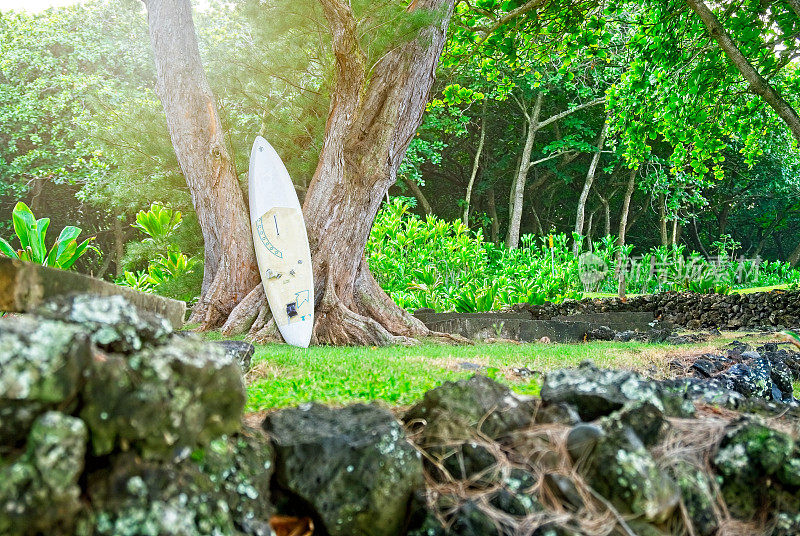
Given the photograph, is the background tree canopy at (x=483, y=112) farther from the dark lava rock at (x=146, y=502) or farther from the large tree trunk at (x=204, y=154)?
the dark lava rock at (x=146, y=502)

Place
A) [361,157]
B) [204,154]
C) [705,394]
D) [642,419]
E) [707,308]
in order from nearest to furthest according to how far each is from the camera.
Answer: [642,419]
[705,394]
[361,157]
[204,154]
[707,308]

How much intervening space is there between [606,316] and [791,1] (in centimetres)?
462

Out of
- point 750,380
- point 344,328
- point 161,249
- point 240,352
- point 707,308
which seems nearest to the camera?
point 240,352

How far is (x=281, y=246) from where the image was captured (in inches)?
261

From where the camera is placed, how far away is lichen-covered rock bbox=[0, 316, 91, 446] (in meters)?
1.59

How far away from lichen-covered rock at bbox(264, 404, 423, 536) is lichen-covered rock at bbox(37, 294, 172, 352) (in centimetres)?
59

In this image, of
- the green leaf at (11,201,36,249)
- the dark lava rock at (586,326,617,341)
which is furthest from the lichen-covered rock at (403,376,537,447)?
the green leaf at (11,201,36,249)

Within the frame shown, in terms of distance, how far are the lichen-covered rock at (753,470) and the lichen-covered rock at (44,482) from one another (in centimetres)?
227

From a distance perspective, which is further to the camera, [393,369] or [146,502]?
[393,369]

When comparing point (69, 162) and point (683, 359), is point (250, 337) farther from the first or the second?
point (69, 162)

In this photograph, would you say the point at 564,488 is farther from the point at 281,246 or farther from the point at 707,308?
the point at 707,308

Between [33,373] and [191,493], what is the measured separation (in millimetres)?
561

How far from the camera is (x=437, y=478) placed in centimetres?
242

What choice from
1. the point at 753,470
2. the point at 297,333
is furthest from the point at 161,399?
the point at 297,333
